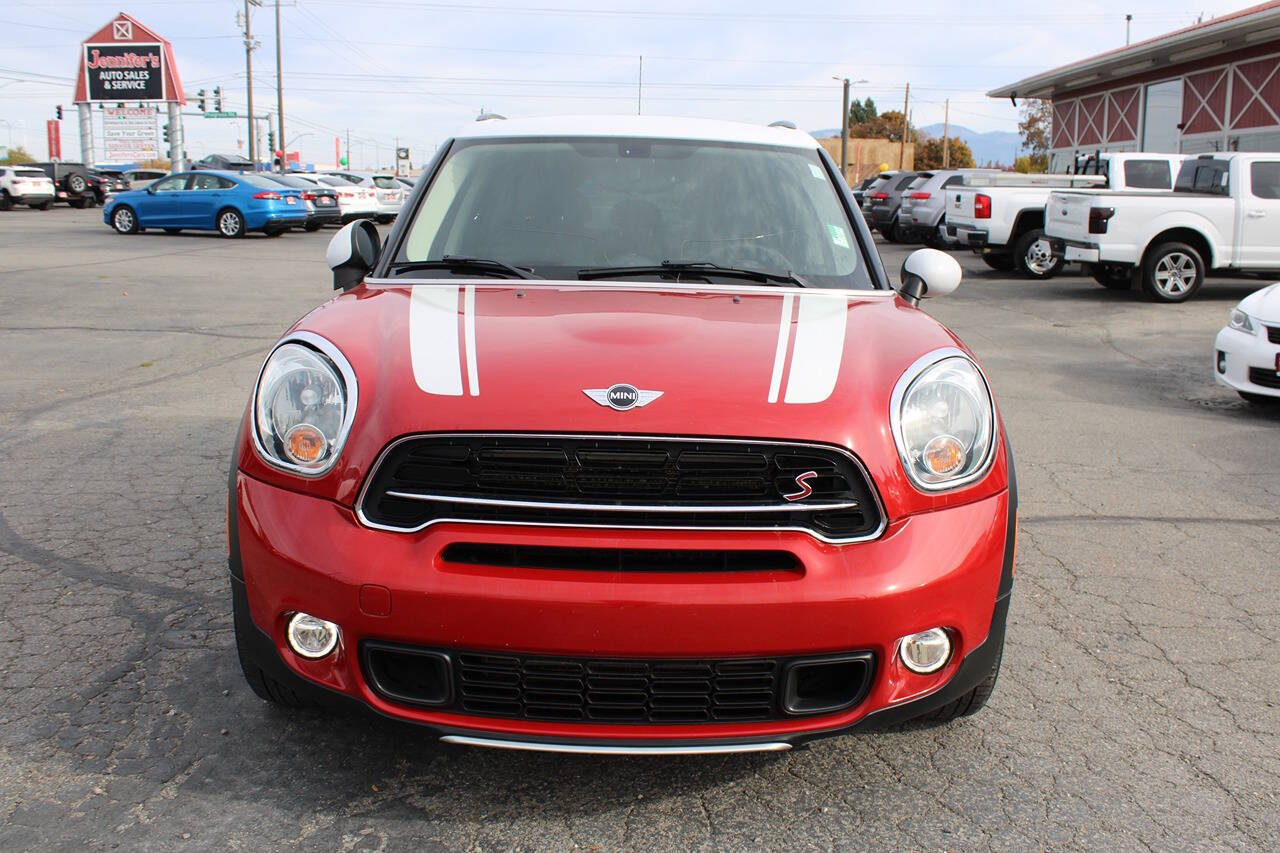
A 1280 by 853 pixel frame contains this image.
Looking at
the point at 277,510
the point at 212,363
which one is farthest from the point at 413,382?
the point at 212,363

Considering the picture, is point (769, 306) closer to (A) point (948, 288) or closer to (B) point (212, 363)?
(A) point (948, 288)

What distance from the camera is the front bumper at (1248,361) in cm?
736

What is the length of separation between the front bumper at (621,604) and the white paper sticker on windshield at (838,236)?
4.66ft

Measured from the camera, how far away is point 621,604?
7.48 ft

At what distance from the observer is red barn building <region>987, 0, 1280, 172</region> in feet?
80.5

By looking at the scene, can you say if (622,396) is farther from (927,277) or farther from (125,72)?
(125,72)

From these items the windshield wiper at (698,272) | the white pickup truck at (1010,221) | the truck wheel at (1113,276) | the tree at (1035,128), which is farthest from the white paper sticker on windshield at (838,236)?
the tree at (1035,128)

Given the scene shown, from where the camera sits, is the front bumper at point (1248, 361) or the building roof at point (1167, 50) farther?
the building roof at point (1167, 50)

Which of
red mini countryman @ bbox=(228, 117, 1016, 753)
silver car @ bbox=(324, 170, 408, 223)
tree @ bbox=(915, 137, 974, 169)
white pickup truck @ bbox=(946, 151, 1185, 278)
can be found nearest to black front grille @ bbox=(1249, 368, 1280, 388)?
red mini countryman @ bbox=(228, 117, 1016, 753)

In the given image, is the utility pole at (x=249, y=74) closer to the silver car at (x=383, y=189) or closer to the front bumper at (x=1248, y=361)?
the silver car at (x=383, y=189)

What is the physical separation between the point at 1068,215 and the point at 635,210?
12.6 metres

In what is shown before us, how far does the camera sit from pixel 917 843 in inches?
97.5

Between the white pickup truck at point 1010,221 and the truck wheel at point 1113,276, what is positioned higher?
the white pickup truck at point 1010,221

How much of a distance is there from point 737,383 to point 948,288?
1432 mm
